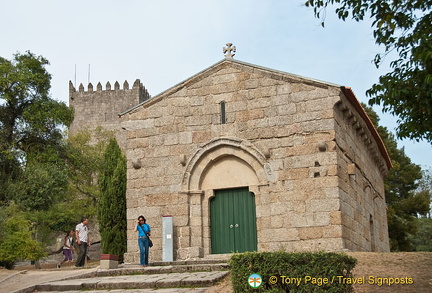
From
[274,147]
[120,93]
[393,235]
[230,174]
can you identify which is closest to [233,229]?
[230,174]

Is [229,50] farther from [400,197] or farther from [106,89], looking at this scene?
[106,89]

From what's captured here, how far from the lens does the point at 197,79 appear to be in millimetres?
16766

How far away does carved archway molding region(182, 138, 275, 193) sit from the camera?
15.7 metres

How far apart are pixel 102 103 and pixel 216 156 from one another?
30969 millimetres

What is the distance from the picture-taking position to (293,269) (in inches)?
347

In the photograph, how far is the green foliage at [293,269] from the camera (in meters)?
8.59

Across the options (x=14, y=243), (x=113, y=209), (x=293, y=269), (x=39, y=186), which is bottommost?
(x=293, y=269)

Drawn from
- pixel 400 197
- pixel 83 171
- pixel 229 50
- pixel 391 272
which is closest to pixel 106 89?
pixel 83 171

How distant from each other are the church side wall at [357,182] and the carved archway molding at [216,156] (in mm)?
2307

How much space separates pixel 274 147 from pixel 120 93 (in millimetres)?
32052

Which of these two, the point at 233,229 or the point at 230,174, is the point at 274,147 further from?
the point at 233,229

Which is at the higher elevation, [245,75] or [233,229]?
[245,75]

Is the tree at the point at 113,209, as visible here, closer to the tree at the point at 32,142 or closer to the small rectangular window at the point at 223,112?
the tree at the point at 32,142

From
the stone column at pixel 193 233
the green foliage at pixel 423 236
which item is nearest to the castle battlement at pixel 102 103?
the green foliage at pixel 423 236
